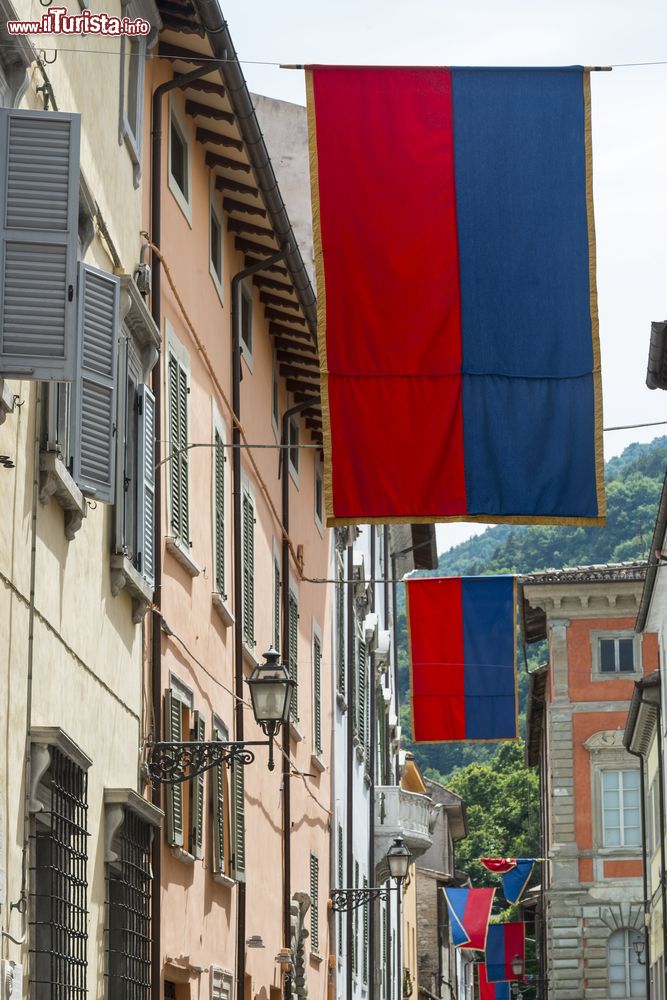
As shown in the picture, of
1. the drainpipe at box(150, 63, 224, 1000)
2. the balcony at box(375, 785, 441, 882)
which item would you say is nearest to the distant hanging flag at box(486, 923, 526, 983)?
the balcony at box(375, 785, 441, 882)

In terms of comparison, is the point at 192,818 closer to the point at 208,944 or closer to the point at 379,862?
the point at 208,944

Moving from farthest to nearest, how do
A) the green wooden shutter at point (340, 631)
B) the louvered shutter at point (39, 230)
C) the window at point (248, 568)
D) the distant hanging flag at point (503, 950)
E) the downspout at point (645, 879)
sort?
the distant hanging flag at point (503, 950) < the downspout at point (645, 879) < the green wooden shutter at point (340, 631) < the window at point (248, 568) < the louvered shutter at point (39, 230)

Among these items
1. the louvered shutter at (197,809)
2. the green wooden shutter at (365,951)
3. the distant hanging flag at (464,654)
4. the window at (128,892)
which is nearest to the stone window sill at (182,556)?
the louvered shutter at (197,809)

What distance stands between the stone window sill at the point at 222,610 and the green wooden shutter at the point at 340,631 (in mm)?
12253

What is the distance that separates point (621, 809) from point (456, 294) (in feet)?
130

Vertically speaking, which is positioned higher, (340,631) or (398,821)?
(340,631)

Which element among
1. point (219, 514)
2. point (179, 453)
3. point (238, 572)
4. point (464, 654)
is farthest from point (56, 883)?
point (464, 654)

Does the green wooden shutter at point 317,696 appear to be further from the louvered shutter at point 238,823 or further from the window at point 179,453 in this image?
the window at point 179,453

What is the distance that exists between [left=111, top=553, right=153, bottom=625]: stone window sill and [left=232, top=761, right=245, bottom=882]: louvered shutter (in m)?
4.76

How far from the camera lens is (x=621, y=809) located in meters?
51.7

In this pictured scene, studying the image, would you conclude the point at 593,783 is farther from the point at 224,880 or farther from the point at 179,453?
the point at 179,453

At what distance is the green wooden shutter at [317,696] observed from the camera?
27078 mm

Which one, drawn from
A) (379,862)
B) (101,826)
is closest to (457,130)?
(101,826)

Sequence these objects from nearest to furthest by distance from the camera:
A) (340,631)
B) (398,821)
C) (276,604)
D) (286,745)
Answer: (286,745) → (276,604) → (340,631) → (398,821)
